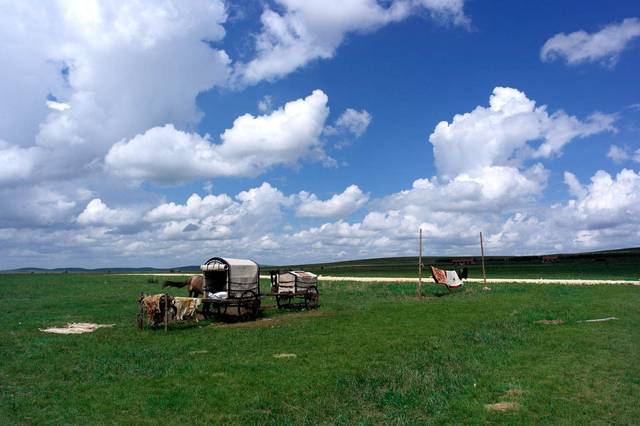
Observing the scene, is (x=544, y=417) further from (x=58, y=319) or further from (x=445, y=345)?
(x=58, y=319)

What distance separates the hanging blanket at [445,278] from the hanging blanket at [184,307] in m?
22.6

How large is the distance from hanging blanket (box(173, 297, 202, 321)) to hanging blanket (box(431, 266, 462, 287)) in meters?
22.6

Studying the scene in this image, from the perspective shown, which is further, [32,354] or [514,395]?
[32,354]

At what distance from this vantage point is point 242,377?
47.6 ft

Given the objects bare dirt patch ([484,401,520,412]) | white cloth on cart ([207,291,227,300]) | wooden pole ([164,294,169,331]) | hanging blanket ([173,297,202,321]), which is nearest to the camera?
bare dirt patch ([484,401,520,412])

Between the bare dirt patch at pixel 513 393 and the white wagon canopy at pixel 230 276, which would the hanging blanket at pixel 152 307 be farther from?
the bare dirt patch at pixel 513 393

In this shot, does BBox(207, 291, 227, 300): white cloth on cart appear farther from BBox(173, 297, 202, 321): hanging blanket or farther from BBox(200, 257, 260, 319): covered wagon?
BBox(173, 297, 202, 321): hanging blanket

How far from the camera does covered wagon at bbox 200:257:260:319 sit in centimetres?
2784

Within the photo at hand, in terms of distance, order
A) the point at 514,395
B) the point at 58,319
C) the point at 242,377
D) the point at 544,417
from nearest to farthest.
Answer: the point at 544,417, the point at 514,395, the point at 242,377, the point at 58,319

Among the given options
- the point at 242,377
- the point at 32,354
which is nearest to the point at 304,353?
the point at 242,377

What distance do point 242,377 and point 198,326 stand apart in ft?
40.9

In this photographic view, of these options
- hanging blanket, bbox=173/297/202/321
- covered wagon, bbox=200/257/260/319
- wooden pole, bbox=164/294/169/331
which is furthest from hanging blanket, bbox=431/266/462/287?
wooden pole, bbox=164/294/169/331

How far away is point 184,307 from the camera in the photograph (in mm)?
25578

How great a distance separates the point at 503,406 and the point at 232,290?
19.3 m
